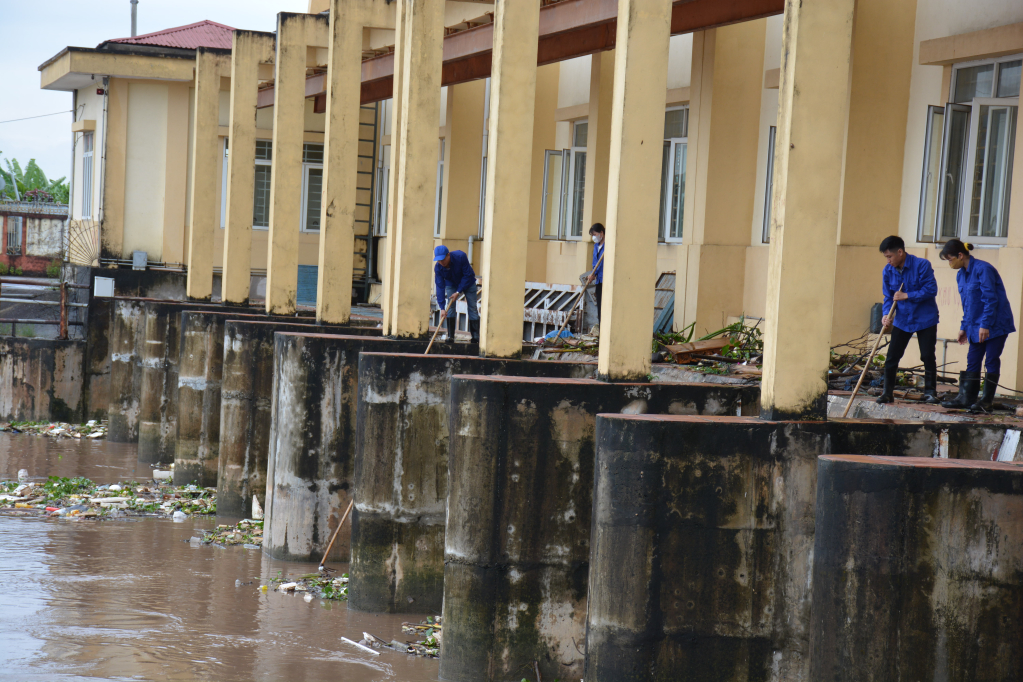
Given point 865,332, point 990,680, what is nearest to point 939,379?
point 865,332

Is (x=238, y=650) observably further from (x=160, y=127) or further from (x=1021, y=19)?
(x=160, y=127)

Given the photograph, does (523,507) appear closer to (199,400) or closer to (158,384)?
(199,400)

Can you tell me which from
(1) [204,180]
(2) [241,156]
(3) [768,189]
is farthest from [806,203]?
(1) [204,180]

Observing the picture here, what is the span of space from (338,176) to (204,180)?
5930 millimetres

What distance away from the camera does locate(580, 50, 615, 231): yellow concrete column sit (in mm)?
15906

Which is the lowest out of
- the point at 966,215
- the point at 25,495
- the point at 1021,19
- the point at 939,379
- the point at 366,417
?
the point at 25,495

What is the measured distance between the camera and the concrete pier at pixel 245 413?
12.8m

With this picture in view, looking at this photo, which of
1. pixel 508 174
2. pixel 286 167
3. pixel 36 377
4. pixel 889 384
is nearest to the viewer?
pixel 889 384

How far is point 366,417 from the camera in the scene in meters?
9.27

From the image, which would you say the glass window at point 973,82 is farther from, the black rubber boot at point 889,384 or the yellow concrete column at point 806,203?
the yellow concrete column at point 806,203

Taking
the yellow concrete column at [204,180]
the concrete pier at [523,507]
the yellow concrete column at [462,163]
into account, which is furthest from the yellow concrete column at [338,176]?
the yellow concrete column at [462,163]

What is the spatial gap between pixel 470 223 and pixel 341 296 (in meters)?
7.41

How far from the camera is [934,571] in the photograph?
5457mm

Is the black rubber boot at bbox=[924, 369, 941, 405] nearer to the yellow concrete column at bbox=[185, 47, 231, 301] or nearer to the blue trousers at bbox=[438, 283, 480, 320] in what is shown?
the blue trousers at bbox=[438, 283, 480, 320]
